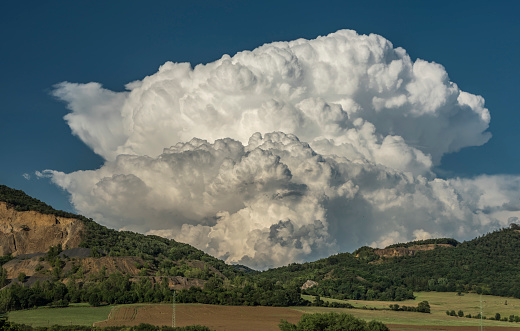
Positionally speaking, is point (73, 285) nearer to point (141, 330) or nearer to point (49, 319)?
point (49, 319)

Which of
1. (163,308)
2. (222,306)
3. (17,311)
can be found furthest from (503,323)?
(17,311)

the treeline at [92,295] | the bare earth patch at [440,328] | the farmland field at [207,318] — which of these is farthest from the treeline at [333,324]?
the treeline at [92,295]

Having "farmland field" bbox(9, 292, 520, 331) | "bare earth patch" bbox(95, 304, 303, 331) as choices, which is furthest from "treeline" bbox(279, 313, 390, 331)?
"farmland field" bbox(9, 292, 520, 331)

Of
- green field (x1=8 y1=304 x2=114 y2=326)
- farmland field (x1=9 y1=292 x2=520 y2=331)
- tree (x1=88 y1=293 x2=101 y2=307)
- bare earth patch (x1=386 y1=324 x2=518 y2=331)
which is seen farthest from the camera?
tree (x1=88 y1=293 x2=101 y2=307)

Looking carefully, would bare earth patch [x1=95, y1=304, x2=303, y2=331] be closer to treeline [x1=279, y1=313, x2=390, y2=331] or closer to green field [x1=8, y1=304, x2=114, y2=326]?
green field [x1=8, y1=304, x2=114, y2=326]

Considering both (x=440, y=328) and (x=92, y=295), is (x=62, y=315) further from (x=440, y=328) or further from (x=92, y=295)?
(x=440, y=328)

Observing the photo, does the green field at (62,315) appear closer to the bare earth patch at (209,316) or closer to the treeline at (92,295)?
the bare earth patch at (209,316)

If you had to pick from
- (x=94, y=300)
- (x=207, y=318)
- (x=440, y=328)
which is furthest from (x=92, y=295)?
(x=440, y=328)

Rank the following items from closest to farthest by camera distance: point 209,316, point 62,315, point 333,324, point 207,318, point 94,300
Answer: point 333,324 → point 62,315 → point 207,318 → point 209,316 → point 94,300
